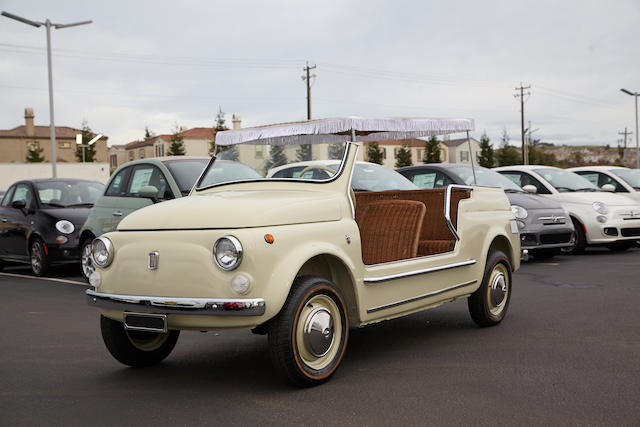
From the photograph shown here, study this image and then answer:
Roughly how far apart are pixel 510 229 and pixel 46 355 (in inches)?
177

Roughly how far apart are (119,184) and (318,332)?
655 centimetres

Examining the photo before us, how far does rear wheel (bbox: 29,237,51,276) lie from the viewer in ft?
37.8

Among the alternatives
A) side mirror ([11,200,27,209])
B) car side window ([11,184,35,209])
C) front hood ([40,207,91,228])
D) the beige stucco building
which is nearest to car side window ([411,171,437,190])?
front hood ([40,207,91,228])

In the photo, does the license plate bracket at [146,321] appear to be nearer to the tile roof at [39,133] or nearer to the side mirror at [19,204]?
the side mirror at [19,204]

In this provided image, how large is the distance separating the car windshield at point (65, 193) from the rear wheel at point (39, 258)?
2.22 ft

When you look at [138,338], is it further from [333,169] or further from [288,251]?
[333,169]

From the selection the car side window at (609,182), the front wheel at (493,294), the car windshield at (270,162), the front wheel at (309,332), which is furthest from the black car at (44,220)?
the car side window at (609,182)

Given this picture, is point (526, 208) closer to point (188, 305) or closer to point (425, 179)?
point (425, 179)

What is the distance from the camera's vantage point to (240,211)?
14.9 feet

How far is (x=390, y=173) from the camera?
10562 mm

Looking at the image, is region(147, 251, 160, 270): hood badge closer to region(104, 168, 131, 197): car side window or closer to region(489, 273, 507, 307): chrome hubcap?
region(489, 273, 507, 307): chrome hubcap

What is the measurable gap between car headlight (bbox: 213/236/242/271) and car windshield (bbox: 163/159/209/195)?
514 cm

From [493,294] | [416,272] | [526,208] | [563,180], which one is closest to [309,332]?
[416,272]

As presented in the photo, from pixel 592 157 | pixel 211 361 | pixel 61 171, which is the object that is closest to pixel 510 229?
pixel 211 361
